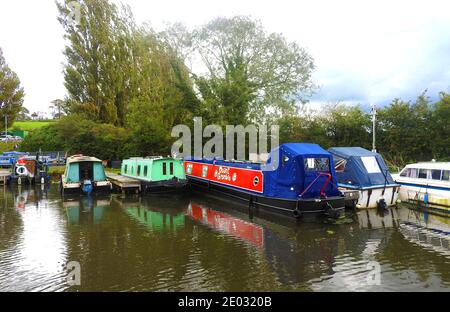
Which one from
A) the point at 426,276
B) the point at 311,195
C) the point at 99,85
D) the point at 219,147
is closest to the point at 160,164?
the point at 219,147

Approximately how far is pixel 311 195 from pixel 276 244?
3.92 meters

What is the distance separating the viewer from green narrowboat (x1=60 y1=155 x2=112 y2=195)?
20.7 metres

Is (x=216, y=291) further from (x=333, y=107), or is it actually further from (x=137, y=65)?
(x=137, y=65)

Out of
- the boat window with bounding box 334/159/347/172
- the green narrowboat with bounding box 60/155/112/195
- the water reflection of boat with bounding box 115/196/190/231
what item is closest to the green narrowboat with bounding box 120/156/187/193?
the water reflection of boat with bounding box 115/196/190/231

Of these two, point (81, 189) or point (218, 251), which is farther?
point (81, 189)

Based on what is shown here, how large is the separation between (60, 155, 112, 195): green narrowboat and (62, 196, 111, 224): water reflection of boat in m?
0.74

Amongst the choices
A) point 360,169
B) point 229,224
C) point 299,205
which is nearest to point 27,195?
point 229,224

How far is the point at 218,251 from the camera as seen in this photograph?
10164mm

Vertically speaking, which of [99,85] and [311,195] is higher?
[99,85]

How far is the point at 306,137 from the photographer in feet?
94.6

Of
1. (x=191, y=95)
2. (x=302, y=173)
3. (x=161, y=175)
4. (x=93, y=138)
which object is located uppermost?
(x=191, y=95)

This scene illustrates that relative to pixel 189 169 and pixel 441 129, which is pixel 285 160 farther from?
pixel 441 129

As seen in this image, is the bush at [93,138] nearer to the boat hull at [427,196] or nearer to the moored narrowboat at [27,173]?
the moored narrowboat at [27,173]

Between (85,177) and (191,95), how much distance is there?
1116 cm
